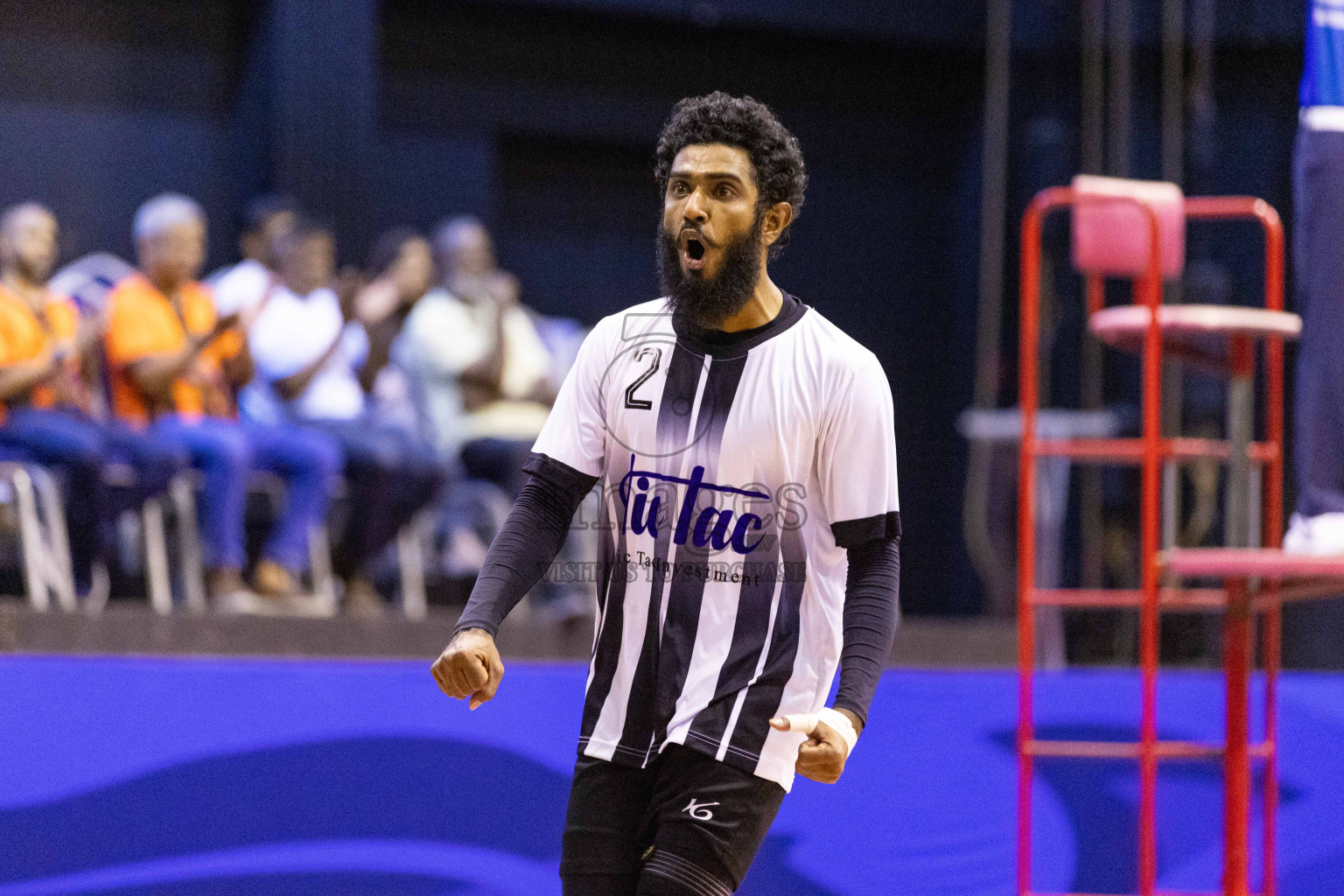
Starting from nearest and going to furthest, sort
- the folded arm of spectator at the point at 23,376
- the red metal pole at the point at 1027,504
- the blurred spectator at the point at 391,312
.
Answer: the red metal pole at the point at 1027,504, the folded arm of spectator at the point at 23,376, the blurred spectator at the point at 391,312

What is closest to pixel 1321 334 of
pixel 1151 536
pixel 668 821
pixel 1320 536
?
pixel 1320 536

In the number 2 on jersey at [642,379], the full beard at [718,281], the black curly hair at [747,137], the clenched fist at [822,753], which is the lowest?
the clenched fist at [822,753]

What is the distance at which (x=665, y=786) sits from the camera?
1786 millimetres

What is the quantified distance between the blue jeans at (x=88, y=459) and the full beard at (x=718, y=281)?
9.10ft

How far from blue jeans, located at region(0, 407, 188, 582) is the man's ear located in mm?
2823

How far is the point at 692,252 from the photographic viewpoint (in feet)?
5.98

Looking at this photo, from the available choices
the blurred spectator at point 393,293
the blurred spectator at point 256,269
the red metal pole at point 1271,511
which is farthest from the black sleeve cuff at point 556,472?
the blurred spectator at point 393,293

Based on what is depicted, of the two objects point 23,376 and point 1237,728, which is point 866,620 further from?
point 23,376

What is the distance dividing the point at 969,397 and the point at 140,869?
5369 millimetres

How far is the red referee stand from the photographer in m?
2.55

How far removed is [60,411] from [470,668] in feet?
9.75

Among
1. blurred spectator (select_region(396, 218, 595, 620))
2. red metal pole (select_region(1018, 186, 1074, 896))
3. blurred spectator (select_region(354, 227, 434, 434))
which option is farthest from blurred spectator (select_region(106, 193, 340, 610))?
red metal pole (select_region(1018, 186, 1074, 896))

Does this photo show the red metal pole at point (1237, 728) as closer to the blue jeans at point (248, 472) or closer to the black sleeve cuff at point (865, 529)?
the black sleeve cuff at point (865, 529)

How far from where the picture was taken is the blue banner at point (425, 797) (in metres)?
3.03
